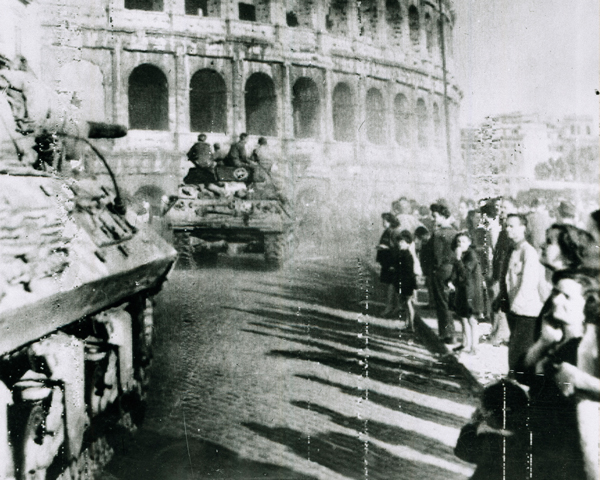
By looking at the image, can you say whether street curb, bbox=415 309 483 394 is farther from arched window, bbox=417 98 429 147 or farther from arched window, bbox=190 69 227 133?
arched window, bbox=190 69 227 133

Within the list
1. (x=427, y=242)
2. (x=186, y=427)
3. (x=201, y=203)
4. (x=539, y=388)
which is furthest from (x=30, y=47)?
(x=539, y=388)

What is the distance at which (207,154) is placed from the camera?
3967 millimetres

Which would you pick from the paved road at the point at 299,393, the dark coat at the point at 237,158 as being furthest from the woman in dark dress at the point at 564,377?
the dark coat at the point at 237,158

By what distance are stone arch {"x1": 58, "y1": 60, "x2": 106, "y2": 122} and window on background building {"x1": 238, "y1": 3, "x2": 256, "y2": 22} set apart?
1.22 meters

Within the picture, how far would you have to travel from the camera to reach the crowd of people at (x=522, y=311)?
2.32 metres

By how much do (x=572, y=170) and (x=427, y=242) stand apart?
113cm

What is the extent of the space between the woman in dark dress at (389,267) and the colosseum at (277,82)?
429mm

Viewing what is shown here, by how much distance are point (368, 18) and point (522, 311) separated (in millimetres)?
2538

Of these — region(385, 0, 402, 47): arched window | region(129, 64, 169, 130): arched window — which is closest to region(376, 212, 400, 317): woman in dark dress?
region(385, 0, 402, 47): arched window

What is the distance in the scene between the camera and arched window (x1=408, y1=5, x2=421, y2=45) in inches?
178

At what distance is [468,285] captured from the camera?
3.37 m

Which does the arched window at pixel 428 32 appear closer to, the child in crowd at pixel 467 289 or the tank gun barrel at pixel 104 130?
the child in crowd at pixel 467 289

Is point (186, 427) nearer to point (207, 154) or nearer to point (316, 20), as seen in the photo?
point (207, 154)

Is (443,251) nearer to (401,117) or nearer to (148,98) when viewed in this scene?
(401,117)
